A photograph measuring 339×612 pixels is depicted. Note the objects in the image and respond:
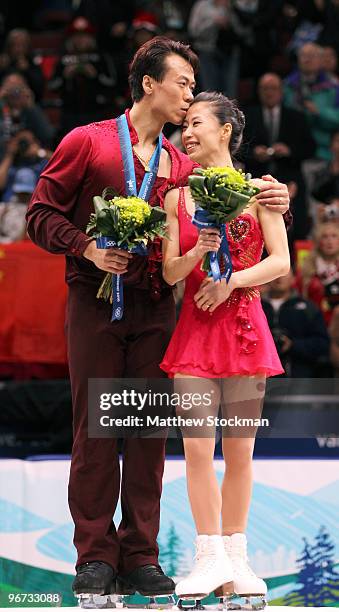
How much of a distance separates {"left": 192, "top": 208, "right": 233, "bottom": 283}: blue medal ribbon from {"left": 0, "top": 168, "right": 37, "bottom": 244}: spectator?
4144 millimetres

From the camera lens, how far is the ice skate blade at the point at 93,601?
4180 mm

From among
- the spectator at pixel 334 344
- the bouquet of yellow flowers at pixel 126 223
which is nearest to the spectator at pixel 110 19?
the spectator at pixel 334 344

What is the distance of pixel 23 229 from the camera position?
26.7ft

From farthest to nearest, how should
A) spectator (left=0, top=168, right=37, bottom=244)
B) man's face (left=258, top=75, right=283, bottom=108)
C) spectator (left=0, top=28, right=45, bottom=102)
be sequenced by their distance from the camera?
1. spectator (left=0, top=28, right=45, bottom=102)
2. man's face (left=258, top=75, right=283, bottom=108)
3. spectator (left=0, top=168, right=37, bottom=244)

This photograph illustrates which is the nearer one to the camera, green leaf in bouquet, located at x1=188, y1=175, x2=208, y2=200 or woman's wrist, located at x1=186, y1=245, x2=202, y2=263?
green leaf in bouquet, located at x1=188, y1=175, x2=208, y2=200

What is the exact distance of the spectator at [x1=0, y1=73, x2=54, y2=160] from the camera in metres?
9.80

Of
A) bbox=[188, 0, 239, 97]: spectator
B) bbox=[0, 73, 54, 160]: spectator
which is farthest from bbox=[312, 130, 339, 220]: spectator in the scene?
bbox=[0, 73, 54, 160]: spectator

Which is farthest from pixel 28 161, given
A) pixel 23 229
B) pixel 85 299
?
pixel 85 299

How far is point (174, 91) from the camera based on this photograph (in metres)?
4.35

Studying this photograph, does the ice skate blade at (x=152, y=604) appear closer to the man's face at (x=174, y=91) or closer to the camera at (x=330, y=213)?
the man's face at (x=174, y=91)

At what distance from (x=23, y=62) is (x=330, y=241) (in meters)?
Result: 4.47

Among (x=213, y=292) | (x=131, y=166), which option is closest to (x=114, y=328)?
(x=213, y=292)

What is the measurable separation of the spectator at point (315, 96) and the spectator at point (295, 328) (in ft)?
10.3

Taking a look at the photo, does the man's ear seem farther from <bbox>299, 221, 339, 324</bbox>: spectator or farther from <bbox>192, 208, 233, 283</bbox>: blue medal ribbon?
<bbox>299, 221, 339, 324</bbox>: spectator
